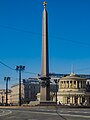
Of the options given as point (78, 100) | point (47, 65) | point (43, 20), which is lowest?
point (78, 100)

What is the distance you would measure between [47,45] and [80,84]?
337ft

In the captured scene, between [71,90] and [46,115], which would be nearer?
[46,115]

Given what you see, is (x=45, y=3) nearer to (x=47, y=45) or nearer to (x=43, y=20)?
(x=43, y=20)

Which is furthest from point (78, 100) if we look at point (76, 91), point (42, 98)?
point (42, 98)

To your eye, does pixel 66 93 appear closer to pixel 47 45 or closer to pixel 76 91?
pixel 76 91

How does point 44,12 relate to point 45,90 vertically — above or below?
above

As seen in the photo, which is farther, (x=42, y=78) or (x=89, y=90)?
(x=89, y=90)

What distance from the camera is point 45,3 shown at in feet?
229

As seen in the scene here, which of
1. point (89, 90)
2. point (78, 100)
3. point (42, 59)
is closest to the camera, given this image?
point (42, 59)

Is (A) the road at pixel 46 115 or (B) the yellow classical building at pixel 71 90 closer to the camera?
(A) the road at pixel 46 115

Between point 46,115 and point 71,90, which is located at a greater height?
point 46,115

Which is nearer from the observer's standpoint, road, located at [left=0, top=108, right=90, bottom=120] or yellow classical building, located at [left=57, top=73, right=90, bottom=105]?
road, located at [left=0, top=108, right=90, bottom=120]

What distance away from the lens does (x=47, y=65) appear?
67625 mm

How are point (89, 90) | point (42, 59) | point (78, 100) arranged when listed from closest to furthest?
point (42, 59), point (78, 100), point (89, 90)
